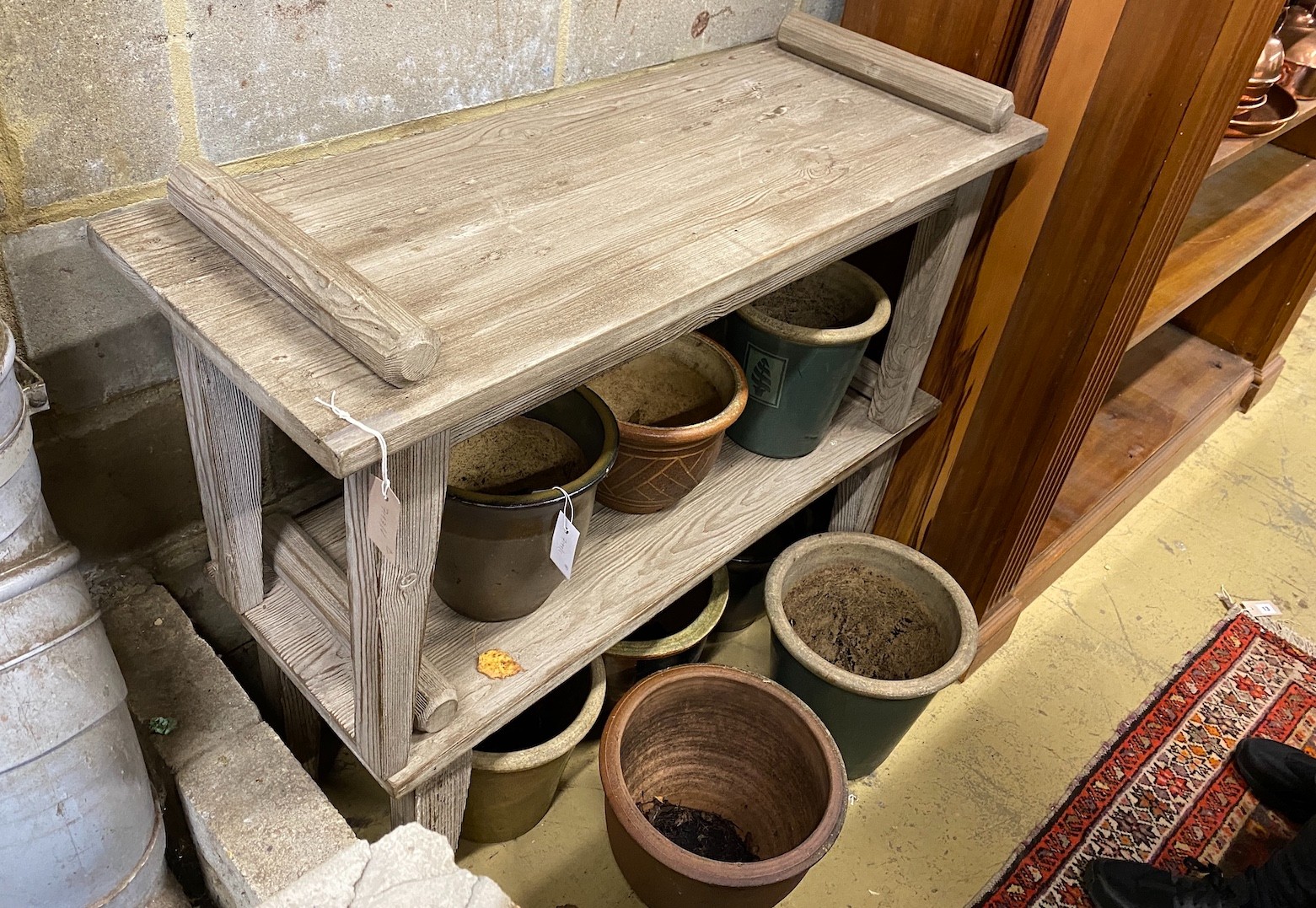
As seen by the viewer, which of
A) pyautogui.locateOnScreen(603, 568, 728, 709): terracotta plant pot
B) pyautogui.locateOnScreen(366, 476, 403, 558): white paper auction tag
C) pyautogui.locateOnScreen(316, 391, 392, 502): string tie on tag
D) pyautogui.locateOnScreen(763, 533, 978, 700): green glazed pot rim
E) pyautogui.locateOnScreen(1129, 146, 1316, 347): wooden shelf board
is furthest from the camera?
pyautogui.locateOnScreen(1129, 146, 1316, 347): wooden shelf board

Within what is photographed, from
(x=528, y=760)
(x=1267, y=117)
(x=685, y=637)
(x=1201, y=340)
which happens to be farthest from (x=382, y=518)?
(x=1201, y=340)

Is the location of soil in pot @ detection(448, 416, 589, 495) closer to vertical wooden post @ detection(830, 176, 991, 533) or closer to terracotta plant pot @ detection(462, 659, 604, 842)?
terracotta plant pot @ detection(462, 659, 604, 842)

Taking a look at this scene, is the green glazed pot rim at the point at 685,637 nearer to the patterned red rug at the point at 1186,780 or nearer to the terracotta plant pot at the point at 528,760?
the terracotta plant pot at the point at 528,760

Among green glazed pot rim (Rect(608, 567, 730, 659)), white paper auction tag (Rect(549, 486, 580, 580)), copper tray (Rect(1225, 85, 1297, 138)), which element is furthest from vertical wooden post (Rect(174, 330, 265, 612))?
copper tray (Rect(1225, 85, 1297, 138))

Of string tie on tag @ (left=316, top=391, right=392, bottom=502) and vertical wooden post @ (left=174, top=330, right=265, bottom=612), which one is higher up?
string tie on tag @ (left=316, top=391, right=392, bottom=502)

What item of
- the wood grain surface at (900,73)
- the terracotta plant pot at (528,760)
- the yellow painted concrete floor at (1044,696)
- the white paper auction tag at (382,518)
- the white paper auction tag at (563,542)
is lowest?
the yellow painted concrete floor at (1044,696)

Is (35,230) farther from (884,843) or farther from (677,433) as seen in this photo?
(884,843)

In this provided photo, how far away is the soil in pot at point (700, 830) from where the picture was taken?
1.71 metres

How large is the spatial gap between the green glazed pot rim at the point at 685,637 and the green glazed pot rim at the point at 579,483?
43 cm

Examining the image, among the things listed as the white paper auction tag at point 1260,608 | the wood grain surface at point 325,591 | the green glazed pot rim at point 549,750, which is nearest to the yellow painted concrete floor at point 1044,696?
the white paper auction tag at point 1260,608

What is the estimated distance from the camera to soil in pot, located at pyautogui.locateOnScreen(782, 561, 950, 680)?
191 cm

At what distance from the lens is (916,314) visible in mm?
1695

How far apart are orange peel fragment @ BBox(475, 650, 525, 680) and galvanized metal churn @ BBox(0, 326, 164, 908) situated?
405mm

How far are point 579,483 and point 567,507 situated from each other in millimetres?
32
